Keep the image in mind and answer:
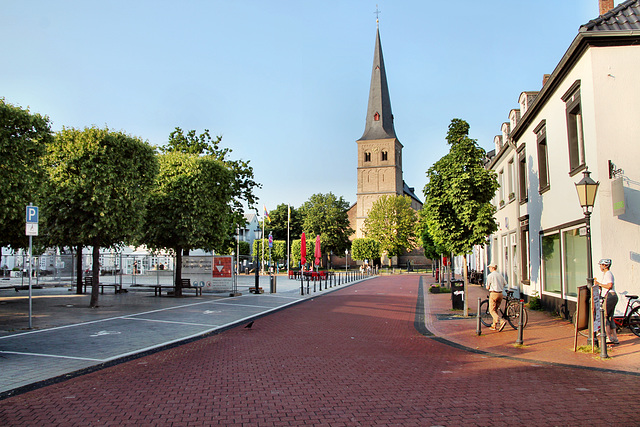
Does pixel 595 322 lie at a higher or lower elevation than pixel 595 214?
lower

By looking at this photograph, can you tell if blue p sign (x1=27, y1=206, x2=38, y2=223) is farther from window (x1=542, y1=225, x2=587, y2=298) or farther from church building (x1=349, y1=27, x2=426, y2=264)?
church building (x1=349, y1=27, x2=426, y2=264)

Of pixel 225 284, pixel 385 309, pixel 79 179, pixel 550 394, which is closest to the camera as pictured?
pixel 550 394

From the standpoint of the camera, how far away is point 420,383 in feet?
22.5

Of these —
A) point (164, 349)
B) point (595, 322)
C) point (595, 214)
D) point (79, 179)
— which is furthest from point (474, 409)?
point (79, 179)

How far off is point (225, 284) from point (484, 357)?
17.1 metres

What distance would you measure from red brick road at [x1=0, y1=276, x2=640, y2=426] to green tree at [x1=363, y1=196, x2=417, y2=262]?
70.4 m

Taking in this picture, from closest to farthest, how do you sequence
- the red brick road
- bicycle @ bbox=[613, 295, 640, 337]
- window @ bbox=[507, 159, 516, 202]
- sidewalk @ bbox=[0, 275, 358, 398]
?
the red brick road → sidewalk @ bbox=[0, 275, 358, 398] → bicycle @ bbox=[613, 295, 640, 337] → window @ bbox=[507, 159, 516, 202]

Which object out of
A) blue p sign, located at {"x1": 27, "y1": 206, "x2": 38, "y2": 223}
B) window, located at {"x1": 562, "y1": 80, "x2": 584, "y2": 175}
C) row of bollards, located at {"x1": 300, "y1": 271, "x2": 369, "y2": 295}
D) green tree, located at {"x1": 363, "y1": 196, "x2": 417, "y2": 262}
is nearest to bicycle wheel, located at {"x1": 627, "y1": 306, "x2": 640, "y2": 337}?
window, located at {"x1": 562, "y1": 80, "x2": 584, "y2": 175}

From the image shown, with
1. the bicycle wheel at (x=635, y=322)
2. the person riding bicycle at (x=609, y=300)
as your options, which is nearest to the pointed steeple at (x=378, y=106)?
the bicycle wheel at (x=635, y=322)

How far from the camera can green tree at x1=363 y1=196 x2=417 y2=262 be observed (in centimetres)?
7994

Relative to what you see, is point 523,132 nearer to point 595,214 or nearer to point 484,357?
point 595,214

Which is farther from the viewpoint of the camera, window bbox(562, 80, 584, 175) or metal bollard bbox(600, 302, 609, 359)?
window bbox(562, 80, 584, 175)

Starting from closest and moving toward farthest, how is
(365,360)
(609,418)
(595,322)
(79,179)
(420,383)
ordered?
(609,418) → (420,383) → (365,360) → (595,322) → (79,179)

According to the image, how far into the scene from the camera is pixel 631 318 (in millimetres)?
10570
